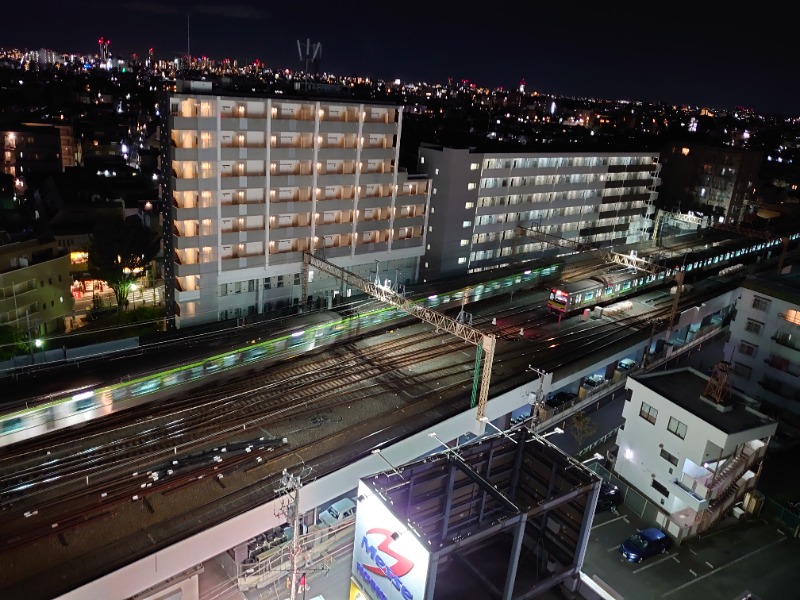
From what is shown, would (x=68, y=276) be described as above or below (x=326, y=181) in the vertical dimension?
below

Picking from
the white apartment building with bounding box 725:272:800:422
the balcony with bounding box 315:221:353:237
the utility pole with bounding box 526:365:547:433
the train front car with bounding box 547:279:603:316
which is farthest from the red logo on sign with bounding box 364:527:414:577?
the white apartment building with bounding box 725:272:800:422

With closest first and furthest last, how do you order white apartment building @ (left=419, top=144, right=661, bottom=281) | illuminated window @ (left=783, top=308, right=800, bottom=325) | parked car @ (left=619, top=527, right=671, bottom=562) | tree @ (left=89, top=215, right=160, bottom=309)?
parked car @ (left=619, top=527, right=671, bottom=562), illuminated window @ (left=783, top=308, right=800, bottom=325), tree @ (left=89, top=215, right=160, bottom=309), white apartment building @ (left=419, top=144, right=661, bottom=281)

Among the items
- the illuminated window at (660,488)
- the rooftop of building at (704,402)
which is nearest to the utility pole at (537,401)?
the rooftop of building at (704,402)

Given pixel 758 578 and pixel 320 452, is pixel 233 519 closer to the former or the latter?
pixel 320 452

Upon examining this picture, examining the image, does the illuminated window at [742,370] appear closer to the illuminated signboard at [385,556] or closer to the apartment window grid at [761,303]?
the apartment window grid at [761,303]

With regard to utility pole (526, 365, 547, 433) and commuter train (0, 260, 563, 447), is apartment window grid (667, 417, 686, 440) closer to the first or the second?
utility pole (526, 365, 547, 433)

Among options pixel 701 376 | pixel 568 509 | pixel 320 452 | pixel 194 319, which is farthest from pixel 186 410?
pixel 701 376
